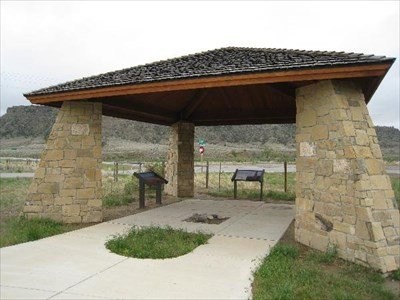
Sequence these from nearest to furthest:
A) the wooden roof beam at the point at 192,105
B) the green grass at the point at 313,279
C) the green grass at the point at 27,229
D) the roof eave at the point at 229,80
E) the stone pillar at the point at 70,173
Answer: the green grass at the point at 313,279 < the roof eave at the point at 229,80 < the green grass at the point at 27,229 < the stone pillar at the point at 70,173 < the wooden roof beam at the point at 192,105

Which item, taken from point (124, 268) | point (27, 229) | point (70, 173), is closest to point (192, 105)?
point (70, 173)

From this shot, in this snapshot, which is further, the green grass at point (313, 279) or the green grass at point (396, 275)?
the green grass at point (396, 275)

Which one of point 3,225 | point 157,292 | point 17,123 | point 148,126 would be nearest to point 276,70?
point 157,292

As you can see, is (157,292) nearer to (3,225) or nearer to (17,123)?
(3,225)

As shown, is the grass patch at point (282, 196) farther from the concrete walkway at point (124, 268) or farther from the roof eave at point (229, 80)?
the roof eave at point (229, 80)

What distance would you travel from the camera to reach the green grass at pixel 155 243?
594 centimetres

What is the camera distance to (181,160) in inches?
543

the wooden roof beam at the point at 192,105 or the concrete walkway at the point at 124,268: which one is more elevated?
the wooden roof beam at the point at 192,105

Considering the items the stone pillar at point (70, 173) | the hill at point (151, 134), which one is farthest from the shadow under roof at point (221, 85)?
the hill at point (151, 134)

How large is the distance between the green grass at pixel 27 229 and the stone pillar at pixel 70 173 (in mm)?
333

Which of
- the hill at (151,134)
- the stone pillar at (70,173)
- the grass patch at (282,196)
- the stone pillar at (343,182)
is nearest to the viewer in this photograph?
the stone pillar at (343,182)

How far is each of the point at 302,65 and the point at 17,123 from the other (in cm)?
9925

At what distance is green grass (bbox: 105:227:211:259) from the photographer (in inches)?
234

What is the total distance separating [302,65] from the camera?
609 cm
